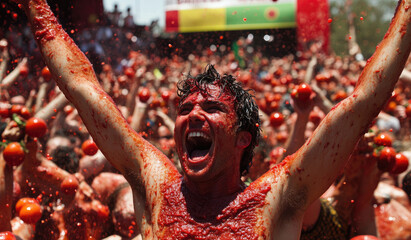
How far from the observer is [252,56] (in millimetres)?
11281

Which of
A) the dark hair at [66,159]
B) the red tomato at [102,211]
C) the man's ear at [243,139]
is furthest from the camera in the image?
the dark hair at [66,159]

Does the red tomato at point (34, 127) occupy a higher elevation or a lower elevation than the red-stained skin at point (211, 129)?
Result: lower

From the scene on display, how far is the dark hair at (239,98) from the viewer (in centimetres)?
232


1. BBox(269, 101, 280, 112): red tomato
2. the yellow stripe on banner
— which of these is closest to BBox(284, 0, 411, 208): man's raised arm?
BBox(269, 101, 280, 112): red tomato

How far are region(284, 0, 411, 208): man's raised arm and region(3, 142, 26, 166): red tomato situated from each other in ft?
6.79

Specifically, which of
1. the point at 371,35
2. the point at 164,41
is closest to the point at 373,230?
the point at 164,41

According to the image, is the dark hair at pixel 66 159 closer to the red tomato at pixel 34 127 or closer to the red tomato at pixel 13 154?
the red tomato at pixel 34 127

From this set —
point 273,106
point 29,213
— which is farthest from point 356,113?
point 273,106

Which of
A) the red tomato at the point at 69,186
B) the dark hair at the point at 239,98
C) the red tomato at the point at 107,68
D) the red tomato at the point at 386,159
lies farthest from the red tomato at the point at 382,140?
the red tomato at the point at 107,68

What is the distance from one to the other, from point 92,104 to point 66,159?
220 cm

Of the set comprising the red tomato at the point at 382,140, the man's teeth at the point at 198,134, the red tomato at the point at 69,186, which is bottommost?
the red tomato at the point at 69,186

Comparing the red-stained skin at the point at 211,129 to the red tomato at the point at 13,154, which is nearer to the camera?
the red-stained skin at the point at 211,129

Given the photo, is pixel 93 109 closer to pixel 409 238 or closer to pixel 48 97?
pixel 409 238

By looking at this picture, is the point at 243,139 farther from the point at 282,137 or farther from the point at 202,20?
the point at 202,20
